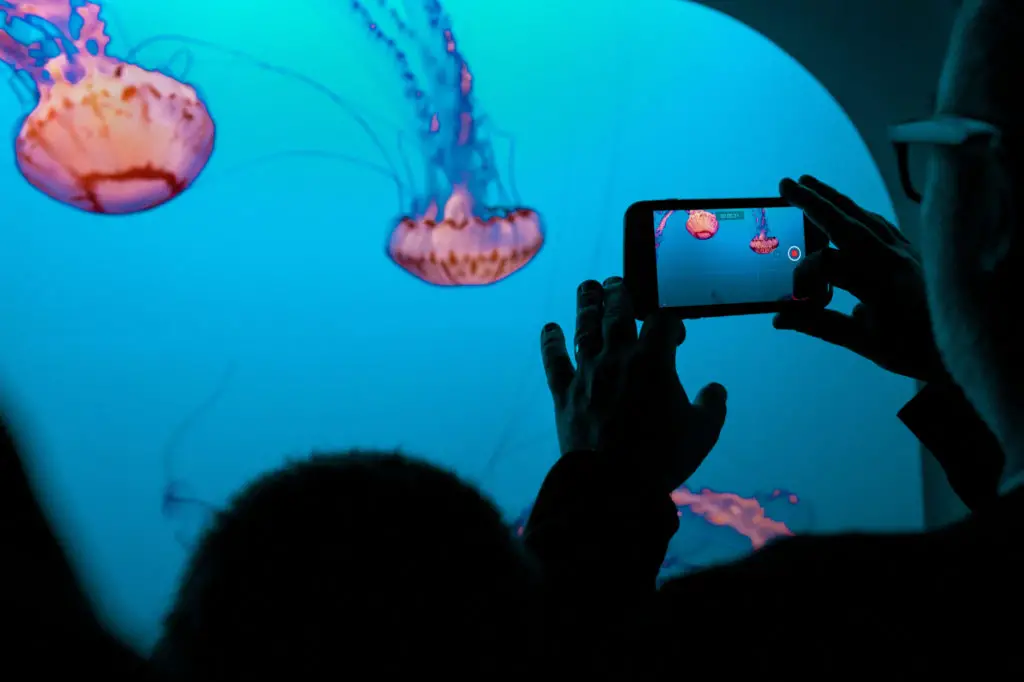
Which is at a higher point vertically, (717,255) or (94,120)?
(94,120)

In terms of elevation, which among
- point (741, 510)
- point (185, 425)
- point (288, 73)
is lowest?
point (741, 510)

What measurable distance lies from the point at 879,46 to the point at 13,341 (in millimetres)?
2030

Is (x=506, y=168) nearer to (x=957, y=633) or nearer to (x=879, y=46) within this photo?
(x=879, y=46)

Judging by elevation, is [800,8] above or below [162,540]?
above

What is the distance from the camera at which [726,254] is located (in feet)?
3.33

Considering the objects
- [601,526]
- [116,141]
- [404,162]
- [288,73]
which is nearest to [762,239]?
[601,526]

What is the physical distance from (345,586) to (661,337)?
441 millimetres

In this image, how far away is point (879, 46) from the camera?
153 cm

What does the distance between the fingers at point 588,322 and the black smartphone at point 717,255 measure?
0.18 meters

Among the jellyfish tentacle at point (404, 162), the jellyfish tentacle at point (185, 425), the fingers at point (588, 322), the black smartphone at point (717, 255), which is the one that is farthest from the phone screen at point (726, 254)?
the jellyfish tentacle at point (185, 425)

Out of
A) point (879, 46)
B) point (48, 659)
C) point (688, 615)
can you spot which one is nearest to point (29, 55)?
point (48, 659)

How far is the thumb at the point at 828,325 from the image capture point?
35.1 inches

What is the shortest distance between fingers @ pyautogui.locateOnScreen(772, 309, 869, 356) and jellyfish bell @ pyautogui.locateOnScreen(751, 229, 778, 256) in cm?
11

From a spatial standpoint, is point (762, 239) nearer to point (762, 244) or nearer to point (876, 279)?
point (762, 244)
